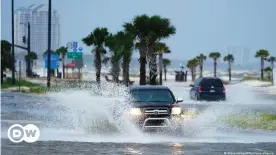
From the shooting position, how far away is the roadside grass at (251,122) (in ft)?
84.5

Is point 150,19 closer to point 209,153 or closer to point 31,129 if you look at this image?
point 31,129

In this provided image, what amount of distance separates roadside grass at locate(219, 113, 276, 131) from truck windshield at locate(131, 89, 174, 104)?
440 cm

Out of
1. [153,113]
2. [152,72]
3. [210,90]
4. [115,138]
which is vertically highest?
[152,72]

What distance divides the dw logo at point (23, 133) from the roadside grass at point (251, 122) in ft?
23.8

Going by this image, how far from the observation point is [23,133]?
21.9 m

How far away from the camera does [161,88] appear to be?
2277cm

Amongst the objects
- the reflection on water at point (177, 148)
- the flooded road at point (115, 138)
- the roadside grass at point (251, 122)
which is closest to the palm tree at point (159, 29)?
the roadside grass at point (251, 122)

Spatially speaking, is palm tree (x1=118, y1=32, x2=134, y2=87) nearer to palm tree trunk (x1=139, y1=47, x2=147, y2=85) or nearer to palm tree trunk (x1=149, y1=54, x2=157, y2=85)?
palm tree trunk (x1=149, y1=54, x2=157, y2=85)

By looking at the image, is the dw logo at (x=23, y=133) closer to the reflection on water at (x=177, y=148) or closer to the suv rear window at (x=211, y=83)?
the reflection on water at (x=177, y=148)

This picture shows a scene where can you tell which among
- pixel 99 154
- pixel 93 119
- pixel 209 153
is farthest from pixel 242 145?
pixel 93 119

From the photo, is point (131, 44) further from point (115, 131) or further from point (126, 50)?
point (115, 131)

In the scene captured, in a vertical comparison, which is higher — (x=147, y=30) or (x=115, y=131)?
(x=147, y=30)

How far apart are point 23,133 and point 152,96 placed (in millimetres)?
3932

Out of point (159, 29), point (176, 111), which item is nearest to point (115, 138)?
point (176, 111)
